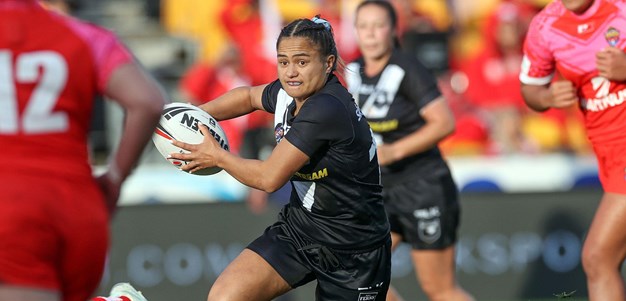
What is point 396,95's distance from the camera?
726cm

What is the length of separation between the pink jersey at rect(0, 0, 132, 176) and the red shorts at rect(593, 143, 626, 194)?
3.39 meters

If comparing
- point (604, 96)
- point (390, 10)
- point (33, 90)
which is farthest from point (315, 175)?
point (390, 10)

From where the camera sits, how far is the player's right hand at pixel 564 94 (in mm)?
6160

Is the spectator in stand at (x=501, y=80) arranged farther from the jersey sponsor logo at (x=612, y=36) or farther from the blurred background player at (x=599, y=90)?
the jersey sponsor logo at (x=612, y=36)

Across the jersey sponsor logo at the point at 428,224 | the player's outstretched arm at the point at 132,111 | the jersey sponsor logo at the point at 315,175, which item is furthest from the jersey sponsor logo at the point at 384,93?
the player's outstretched arm at the point at 132,111

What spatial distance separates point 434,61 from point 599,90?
19.7ft

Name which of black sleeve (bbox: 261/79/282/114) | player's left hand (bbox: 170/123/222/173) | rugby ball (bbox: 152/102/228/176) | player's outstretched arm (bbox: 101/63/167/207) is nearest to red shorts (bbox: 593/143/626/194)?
black sleeve (bbox: 261/79/282/114)

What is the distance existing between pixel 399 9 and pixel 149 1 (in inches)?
135

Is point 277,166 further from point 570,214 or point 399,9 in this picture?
point 399,9

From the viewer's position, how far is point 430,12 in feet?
43.7

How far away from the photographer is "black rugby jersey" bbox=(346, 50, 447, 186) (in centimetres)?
717

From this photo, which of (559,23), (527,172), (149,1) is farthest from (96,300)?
(149,1)

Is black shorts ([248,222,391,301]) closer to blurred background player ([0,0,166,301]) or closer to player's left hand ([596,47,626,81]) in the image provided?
player's left hand ([596,47,626,81])

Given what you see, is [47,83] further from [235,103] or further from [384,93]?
[384,93]
